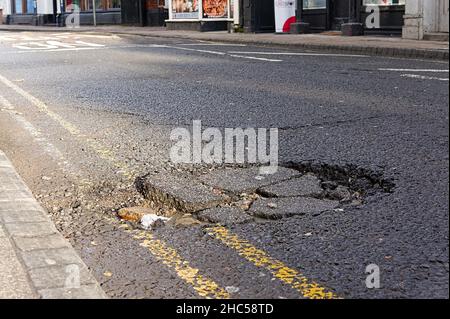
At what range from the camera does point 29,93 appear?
30.3ft

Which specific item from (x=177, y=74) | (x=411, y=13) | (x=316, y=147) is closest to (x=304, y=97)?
(x=316, y=147)

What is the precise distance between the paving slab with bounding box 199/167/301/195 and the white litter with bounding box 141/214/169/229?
0.56 metres

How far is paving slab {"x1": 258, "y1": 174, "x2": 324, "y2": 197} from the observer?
4027mm

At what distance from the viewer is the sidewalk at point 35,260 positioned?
108 inches

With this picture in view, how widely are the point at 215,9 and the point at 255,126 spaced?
65.0ft

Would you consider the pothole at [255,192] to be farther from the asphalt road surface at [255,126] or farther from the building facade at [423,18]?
the building facade at [423,18]

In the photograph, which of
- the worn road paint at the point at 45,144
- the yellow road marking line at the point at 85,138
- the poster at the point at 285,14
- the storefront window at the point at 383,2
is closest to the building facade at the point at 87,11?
the poster at the point at 285,14

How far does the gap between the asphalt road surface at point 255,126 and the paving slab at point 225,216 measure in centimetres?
10

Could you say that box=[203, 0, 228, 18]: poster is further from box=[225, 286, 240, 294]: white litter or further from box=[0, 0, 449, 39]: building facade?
box=[225, 286, 240, 294]: white litter

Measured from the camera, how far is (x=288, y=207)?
12.5 ft

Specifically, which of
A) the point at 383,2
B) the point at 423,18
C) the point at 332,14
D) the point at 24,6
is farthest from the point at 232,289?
the point at 24,6

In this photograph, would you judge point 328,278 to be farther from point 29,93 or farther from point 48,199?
point 29,93

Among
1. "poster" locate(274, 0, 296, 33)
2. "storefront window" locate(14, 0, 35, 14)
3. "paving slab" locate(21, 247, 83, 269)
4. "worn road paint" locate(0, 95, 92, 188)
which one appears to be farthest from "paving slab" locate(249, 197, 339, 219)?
"storefront window" locate(14, 0, 35, 14)

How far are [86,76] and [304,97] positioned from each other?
4580 millimetres
